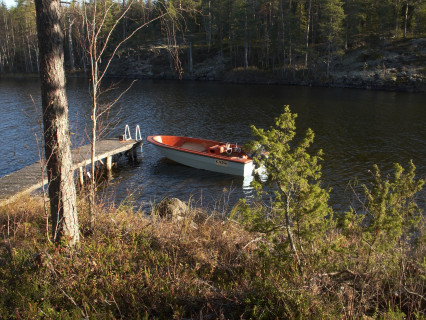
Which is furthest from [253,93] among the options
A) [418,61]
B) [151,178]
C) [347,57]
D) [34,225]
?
[34,225]

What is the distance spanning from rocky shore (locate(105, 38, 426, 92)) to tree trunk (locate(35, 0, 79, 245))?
34173 millimetres

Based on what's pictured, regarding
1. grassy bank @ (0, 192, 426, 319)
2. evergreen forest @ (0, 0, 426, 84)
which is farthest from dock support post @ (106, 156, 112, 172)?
evergreen forest @ (0, 0, 426, 84)

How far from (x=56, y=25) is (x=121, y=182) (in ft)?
37.6

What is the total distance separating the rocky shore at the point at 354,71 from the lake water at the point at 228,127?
12.0 feet

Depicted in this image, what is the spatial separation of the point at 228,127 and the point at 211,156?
8.42 metres

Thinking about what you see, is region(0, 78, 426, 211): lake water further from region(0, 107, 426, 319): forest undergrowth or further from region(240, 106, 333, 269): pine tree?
region(240, 106, 333, 269): pine tree

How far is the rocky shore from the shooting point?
41.3 meters

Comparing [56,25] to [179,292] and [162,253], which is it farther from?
[179,292]

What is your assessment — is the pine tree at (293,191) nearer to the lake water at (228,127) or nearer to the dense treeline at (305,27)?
the lake water at (228,127)

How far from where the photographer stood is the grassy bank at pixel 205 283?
12.9 ft

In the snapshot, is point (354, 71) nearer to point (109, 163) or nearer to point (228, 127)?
point (228, 127)

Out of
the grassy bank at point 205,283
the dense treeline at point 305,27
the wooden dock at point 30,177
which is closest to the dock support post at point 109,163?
the wooden dock at point 30,177

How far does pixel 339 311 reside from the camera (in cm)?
391

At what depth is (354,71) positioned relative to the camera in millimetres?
44844
